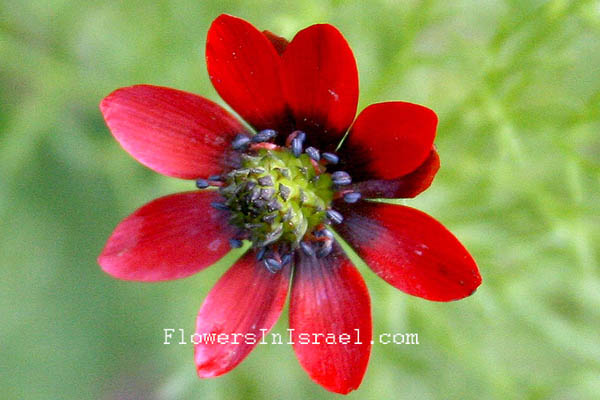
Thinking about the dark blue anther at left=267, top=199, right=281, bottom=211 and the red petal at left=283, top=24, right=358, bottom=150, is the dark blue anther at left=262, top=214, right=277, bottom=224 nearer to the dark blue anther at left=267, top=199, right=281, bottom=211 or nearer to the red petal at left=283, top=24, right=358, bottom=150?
the dark blue anther at left=267, top=199, right=281, bottom=211

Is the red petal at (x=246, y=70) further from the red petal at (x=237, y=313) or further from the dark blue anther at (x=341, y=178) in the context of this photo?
the red petal at (x=237, y=313)

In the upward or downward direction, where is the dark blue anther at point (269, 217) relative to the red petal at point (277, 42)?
downward

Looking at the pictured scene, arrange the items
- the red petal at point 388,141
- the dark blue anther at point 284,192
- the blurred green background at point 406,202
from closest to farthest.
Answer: the red petal at point 388,141 < the dark blue anther at point 284,192 < the blurred green background at point 406,202

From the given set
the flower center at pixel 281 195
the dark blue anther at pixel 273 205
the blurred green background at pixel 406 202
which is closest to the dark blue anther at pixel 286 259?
the flower center at pixel 281 195

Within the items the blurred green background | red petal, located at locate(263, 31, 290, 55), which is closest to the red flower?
red petal, located at locate(263, 31, 290, 55)

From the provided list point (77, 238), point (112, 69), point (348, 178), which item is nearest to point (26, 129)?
point (112, 69)

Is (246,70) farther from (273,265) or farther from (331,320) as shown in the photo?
(331,320)

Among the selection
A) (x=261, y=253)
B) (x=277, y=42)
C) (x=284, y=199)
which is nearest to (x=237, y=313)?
(x=261, y=253)
